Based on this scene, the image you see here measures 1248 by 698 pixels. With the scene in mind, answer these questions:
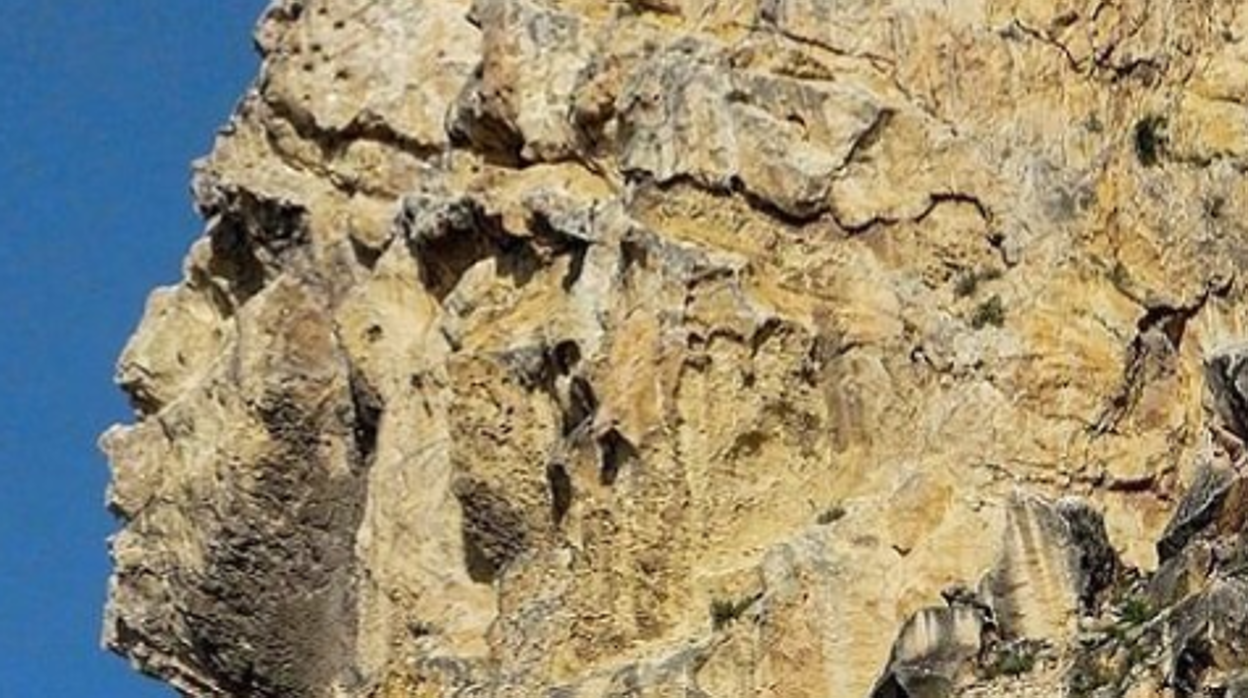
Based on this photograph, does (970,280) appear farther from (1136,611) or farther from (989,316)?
(1136,611)

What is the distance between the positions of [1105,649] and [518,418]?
1263 cm

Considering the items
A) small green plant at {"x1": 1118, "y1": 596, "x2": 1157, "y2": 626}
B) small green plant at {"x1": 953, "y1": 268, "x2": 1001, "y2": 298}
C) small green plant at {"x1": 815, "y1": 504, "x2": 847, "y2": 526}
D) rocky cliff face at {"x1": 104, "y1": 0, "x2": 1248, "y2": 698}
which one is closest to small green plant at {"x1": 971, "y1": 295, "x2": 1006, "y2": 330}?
rocky cliff face at {"x1": 104, "y1": 0, "x2": 1248, "y2": 698}

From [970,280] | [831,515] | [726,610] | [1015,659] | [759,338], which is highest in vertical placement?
[970,280]

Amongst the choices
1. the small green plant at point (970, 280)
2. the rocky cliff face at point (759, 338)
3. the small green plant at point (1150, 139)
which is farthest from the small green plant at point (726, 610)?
the small green plant at point (1150, 139)

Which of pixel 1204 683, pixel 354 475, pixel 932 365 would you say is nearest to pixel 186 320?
pixel 354 475

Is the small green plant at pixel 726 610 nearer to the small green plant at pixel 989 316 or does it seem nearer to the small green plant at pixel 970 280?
the small green plant at pixel 989 316

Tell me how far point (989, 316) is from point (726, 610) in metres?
Answer: 4.48

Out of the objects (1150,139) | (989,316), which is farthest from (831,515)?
(1150,139)

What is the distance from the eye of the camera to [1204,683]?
4184 centimetres

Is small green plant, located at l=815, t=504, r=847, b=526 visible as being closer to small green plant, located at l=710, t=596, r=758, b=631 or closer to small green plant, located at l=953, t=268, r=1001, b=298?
small green plant, located at l=710, t=596, r=758, b=631

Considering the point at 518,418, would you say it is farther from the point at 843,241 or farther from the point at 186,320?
the point at 186,320

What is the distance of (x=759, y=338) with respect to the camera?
5406cm

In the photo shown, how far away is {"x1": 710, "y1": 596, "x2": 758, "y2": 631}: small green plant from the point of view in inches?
2079

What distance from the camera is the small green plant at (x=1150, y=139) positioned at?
2210 inches
